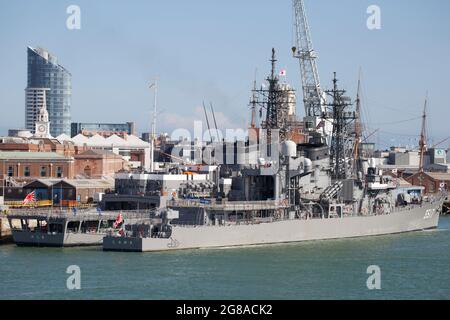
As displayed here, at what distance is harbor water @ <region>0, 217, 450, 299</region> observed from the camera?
36312mm

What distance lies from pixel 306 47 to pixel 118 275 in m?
52.3

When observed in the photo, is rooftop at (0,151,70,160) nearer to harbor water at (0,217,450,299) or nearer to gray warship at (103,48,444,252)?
gray warship at (103,48,444,252)

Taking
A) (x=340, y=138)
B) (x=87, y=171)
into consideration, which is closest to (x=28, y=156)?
Answer: (x=87, y=171)

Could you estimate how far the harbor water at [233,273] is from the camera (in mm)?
36312

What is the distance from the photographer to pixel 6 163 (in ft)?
245

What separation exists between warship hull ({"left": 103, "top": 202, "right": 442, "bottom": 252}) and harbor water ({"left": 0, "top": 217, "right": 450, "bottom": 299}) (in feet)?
2.82

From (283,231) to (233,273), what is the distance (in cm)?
1238

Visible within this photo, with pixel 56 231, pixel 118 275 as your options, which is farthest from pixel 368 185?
pixel 118 275

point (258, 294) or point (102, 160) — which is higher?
point (102, 160)

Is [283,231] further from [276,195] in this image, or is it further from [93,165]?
[93,165]

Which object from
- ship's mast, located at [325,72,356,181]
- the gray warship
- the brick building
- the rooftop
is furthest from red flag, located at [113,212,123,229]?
the brick building

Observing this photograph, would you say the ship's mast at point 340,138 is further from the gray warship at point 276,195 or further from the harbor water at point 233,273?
the harbor water at point 233,273

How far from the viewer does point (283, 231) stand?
172ft
